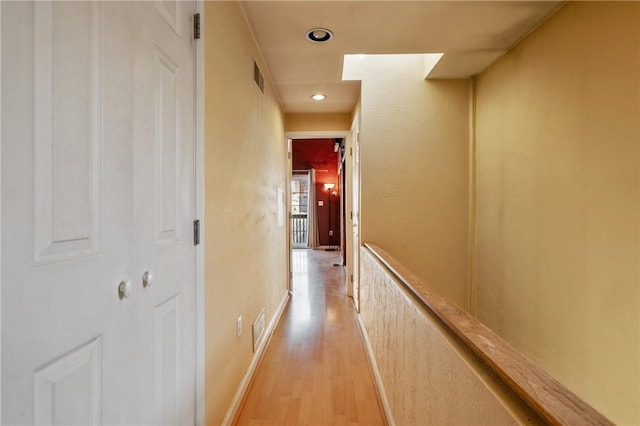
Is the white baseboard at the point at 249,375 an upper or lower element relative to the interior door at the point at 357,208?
lower

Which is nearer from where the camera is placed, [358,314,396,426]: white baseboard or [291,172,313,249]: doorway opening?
[358,314,396,426]: white baseboard

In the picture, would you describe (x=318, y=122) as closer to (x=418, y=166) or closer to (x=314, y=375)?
(x=418, y=166)

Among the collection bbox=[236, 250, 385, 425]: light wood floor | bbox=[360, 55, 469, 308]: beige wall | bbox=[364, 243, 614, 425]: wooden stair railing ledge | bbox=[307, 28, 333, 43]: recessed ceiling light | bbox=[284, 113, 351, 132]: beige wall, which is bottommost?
bbox=[236, 250, 385, 425]: light wood floor

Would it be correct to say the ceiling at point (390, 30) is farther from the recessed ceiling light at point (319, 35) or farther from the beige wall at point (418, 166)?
the beige wall at point (418, 166)

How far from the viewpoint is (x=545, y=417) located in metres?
0.50

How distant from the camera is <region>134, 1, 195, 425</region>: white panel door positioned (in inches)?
35.1

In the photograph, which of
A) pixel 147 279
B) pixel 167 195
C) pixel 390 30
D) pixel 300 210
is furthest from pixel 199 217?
pixel 300 210

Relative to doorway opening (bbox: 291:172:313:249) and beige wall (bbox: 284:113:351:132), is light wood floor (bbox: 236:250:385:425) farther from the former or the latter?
doorway opening (bbox: 291:172:313:249)

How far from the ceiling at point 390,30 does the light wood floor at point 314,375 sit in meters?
2.33

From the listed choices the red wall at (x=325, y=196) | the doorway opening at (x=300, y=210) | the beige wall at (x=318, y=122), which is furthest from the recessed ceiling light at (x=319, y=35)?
the doorway opening at (x=300, y=210)

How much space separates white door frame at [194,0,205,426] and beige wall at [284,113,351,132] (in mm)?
2643

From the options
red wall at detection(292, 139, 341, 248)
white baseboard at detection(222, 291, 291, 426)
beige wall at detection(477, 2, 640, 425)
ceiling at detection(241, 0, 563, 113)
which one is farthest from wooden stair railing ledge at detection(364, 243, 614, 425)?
red wall at detection(292, 139, 341, 248)

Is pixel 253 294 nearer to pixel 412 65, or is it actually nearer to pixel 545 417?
pixel 545 417

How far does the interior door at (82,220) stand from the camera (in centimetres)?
53
